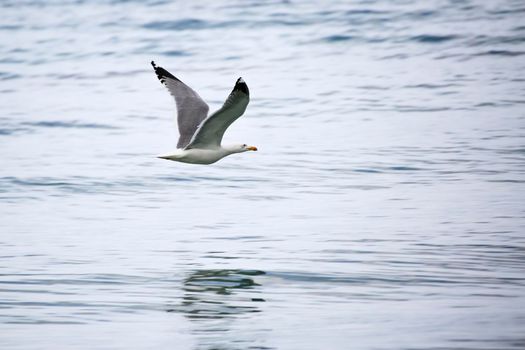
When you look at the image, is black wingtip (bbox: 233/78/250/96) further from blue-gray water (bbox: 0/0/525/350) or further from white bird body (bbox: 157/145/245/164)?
blue-gray water (bbox: 0/0/525/350)

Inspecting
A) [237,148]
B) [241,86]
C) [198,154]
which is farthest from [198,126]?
[241,86]

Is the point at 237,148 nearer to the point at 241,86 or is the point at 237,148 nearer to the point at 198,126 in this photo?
the point at 198,126

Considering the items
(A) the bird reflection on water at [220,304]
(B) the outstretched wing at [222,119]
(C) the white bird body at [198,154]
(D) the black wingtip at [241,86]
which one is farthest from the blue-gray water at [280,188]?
(D) the black wingtip at [241,86]

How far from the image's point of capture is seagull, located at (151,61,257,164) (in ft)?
32.7

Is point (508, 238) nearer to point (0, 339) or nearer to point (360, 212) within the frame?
point (360, 212)

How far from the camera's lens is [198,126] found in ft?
34.6

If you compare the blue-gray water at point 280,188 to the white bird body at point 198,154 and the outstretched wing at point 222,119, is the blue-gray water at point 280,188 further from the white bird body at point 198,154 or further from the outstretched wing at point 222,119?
the outstretched wing at point 222,119

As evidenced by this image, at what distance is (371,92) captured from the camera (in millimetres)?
17922

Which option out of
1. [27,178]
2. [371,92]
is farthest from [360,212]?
[371,92]

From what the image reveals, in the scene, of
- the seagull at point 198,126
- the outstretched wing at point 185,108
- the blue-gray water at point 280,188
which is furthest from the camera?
the outstretched wing at point 185,108

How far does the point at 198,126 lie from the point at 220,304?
2387 mm

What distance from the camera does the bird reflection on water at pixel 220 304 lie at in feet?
25.8

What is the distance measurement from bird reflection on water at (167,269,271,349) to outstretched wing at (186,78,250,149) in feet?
4.62

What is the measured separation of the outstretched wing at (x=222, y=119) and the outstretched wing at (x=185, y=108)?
25cm
